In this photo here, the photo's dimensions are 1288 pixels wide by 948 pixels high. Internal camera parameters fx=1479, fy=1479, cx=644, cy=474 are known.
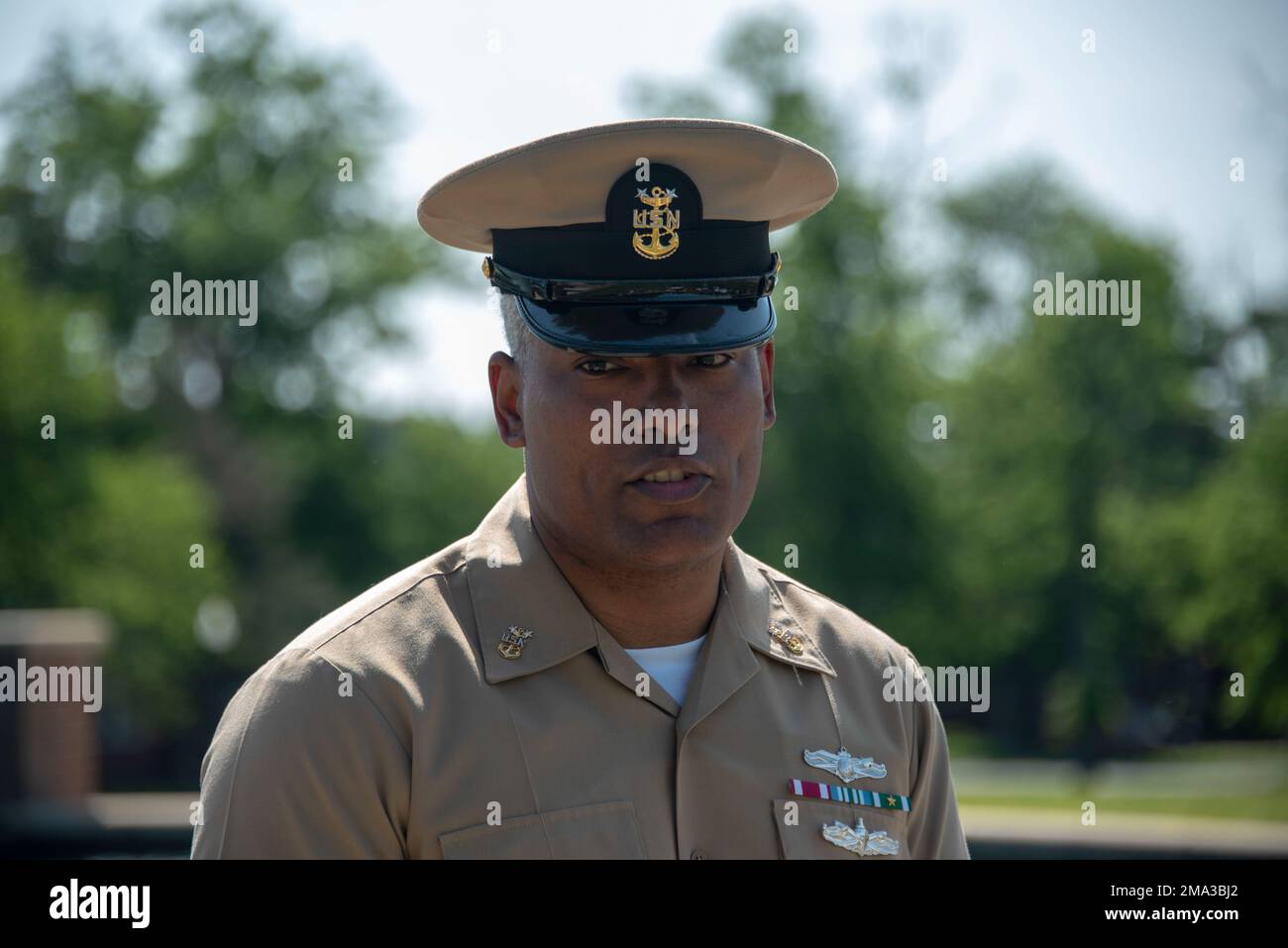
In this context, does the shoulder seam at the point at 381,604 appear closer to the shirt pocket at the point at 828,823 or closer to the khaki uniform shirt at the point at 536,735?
the khaki uniform shirt at the point at 536,735

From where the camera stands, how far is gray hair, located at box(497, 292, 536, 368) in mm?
2725

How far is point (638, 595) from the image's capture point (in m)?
2.72

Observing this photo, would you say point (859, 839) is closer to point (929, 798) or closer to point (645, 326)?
point (929, 798)

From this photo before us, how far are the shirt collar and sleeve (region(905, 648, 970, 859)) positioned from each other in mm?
223

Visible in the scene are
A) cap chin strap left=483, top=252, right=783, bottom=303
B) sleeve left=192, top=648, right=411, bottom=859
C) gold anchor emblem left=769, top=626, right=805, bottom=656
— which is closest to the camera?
sleeve left=192, top=648, right=411, bottom=859

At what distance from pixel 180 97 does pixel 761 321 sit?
3235 cm

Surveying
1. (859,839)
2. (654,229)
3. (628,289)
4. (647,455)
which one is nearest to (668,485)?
(647,455)

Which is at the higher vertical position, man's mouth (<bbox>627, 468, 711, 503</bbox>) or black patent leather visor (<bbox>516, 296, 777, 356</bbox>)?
black patent leather visor (<bbox>516, 296, 777, 356</bbox>)

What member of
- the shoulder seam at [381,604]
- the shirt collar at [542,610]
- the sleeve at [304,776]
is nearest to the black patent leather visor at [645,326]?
the shirt collar at [542,610]

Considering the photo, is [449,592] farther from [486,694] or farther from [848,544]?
[848,544]

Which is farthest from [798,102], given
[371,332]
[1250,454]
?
[371,332]

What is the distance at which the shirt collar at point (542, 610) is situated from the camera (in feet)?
8.74

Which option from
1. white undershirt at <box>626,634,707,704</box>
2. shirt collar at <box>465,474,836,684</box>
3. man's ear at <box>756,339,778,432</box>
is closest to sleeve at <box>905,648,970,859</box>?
shirt collar at <box>465,474,836,684</box>

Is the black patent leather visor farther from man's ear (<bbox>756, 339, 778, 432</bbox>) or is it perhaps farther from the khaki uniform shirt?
the khaki uniform shirt
